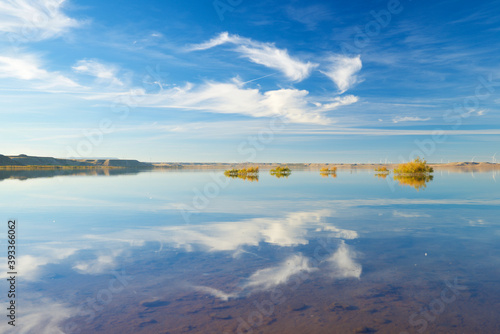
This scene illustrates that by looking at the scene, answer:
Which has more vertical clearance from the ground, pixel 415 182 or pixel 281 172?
pixel 281 172

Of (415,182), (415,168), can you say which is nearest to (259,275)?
(415,182)

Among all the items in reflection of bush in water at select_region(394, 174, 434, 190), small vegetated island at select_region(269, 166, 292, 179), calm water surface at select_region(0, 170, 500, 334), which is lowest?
calm water surface at select_region(0, 170, 500, 334)

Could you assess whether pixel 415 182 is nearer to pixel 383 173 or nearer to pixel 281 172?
pixel 383 173

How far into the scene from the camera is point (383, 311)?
578cm

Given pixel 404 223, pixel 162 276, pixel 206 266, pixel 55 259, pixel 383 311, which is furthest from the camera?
pixel 404 223

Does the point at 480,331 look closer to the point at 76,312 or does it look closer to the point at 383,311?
the point at 383,311

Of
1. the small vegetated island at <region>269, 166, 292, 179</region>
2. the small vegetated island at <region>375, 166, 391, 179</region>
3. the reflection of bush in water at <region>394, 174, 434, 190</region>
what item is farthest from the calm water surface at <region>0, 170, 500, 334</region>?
the small vegetated island at <region>269, 166, 292, 179</region>

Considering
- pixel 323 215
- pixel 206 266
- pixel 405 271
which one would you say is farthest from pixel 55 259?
pixel 323 215

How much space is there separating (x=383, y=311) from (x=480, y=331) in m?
1.43

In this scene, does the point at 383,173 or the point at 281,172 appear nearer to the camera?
the point at 383,173

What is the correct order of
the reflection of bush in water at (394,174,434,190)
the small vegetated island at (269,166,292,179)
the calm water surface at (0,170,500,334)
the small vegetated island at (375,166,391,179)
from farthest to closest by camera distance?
the small vegetated island at (269,166,292,179)
the small vegetated island at (375,166,391,179)
the reflection of bush in water at (394,174,434,190)
the calm water surface at (0,170,500,334)

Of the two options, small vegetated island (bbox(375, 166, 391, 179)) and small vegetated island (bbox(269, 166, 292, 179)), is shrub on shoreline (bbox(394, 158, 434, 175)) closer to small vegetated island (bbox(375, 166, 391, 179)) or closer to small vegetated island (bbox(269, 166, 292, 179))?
small vegetated island (bbox(375, 166, 391, 179))

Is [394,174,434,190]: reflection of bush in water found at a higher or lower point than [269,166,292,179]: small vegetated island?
lower

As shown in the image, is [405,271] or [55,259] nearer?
[405,271]
